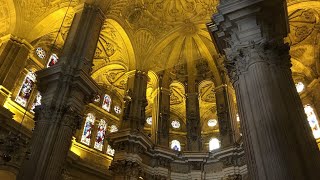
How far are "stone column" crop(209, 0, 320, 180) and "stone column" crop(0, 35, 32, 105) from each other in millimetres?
9992

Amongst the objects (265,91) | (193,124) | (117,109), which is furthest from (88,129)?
(265,91)

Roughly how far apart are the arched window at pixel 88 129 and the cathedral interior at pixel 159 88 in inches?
3.0

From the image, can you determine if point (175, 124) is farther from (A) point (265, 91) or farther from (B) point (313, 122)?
(A) point (265, 91)

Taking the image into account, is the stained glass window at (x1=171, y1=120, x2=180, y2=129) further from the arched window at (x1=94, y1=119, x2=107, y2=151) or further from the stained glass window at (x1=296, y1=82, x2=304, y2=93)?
the stained glass window at (x1=296, y1=82, x2=304, y2=93)

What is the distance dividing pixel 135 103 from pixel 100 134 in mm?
5263

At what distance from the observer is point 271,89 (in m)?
6.97

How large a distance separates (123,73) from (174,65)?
414cm

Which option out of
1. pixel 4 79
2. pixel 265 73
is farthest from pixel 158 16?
pixel 265 73

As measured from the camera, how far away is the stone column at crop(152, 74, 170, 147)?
17.0 metres

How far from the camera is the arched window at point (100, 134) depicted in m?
20.1

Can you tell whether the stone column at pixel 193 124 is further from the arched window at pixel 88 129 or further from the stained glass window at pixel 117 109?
the arched window at pixel 88 129

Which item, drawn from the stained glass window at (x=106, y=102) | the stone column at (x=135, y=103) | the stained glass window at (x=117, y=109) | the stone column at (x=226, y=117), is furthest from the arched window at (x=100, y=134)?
the stone column at (x=226, y=117)

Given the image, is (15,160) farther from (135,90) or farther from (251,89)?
(251,89)

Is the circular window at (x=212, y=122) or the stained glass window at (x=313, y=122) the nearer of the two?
the stained glass window at (x=313, y=122)
